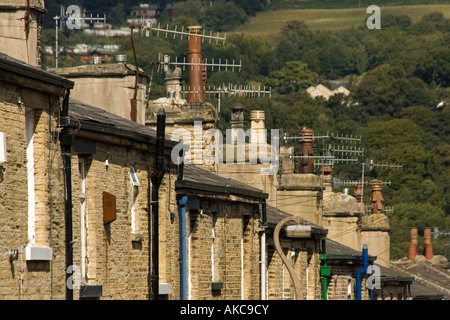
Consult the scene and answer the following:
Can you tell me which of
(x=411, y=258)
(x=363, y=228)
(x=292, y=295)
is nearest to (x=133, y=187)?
(x=292, y=295)

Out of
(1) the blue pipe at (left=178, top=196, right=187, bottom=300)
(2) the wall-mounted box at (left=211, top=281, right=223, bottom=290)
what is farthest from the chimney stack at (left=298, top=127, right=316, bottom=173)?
(1) the blue pipe at (left=178, top=196, right=187, bottom=300)

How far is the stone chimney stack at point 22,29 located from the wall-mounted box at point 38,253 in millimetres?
5736

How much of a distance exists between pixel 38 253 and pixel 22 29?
6.47 meters

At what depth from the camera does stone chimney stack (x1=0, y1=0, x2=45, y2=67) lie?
24734 mm

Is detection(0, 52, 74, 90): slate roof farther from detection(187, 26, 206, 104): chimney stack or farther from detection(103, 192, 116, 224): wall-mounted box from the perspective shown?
detection(187, 26, 206, 104): chimney stack

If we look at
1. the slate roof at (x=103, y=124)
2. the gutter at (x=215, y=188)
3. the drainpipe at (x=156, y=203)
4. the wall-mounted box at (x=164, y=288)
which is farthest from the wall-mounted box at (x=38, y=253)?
the gutter at (x=215, y=188)

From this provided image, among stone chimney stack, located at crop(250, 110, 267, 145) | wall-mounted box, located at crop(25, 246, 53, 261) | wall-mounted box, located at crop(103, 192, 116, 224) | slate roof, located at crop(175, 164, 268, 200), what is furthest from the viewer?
stone chimney stack, located at crop(250, 110, 267, 145)

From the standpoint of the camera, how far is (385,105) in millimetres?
193250

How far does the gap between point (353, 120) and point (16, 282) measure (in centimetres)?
16224

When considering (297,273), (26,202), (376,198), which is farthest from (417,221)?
(26,202)

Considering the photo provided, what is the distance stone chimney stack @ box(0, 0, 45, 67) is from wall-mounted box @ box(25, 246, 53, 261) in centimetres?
574

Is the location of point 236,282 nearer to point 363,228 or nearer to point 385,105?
point 363,228

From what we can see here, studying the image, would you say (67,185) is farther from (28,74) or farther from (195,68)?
(195,68)
